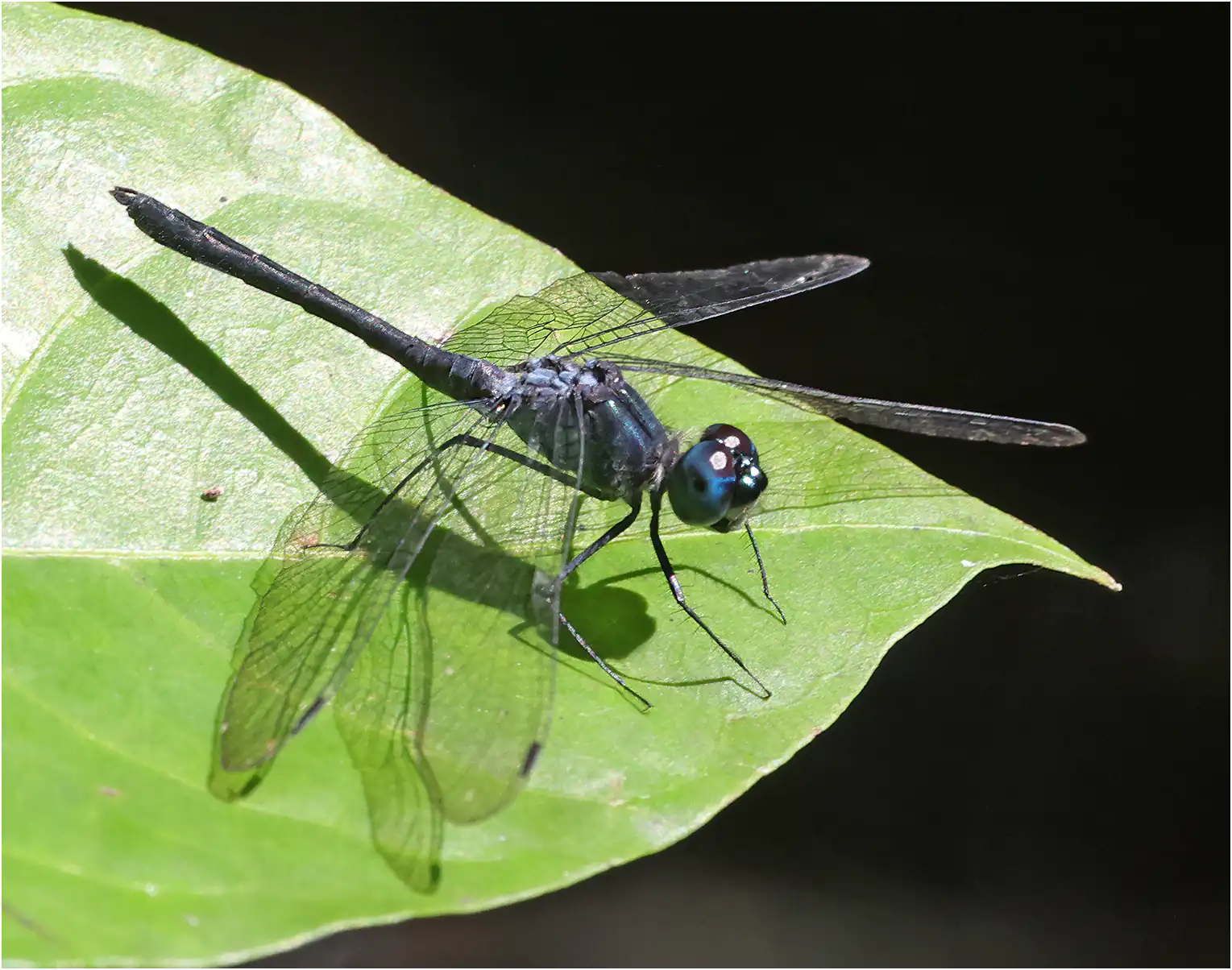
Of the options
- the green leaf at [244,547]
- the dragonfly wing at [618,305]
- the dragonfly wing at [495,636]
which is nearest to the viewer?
the green leaf at [244,547]

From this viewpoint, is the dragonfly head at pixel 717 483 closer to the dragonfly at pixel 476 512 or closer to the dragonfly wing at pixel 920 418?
the dragonfly at pixel 476 512

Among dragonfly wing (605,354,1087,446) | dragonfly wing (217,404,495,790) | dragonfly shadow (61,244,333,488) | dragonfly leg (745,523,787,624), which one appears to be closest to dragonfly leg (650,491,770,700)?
dragonfly leg (745,523,787,624)

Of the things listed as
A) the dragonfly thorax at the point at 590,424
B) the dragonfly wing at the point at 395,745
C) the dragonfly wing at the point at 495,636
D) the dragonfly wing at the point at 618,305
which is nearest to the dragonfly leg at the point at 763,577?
the dragonfly thorax at the point at 590,424

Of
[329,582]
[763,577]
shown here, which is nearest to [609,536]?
[763,577]

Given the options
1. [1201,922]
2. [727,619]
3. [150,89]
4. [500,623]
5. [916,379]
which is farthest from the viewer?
[916,379]

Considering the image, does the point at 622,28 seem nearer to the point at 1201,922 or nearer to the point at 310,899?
the point at 310,899

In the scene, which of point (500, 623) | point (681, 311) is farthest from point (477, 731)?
point (681, 311)
